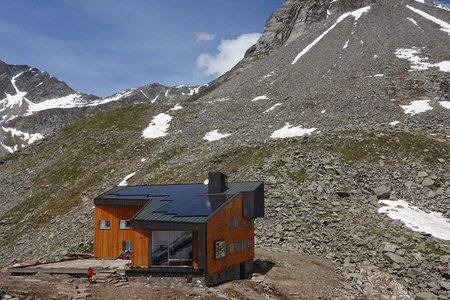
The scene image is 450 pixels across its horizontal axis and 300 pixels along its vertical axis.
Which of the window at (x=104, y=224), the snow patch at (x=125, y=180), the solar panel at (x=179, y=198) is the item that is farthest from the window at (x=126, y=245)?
the snow patch at (x=125, y=180)

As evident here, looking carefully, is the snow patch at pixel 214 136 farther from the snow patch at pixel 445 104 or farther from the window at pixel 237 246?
the window at pixel 237 246

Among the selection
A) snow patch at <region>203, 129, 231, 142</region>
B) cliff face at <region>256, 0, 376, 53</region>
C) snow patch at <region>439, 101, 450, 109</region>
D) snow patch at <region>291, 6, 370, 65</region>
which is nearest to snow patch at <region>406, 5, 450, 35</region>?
snow patch at <region>291, 6, 370, 65</region>

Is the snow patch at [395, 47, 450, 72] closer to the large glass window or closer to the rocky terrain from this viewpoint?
the rocky terrain

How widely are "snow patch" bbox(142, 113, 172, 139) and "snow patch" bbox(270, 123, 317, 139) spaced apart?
24836 mm

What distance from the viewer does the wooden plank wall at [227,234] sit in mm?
27688

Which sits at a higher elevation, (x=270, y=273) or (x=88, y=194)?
(x=88, y=194)

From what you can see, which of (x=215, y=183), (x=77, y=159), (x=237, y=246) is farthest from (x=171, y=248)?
(x=77, y=159)

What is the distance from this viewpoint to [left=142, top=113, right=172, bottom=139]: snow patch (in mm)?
83062

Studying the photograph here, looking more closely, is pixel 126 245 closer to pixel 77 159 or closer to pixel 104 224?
pixel 104 224

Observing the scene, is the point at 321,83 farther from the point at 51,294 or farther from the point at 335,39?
the point at 51,294

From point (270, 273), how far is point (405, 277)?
1026cm

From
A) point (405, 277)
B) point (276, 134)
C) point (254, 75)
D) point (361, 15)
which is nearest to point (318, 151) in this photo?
point (276, 134)

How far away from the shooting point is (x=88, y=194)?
64.4 metres

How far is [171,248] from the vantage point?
28141mm
